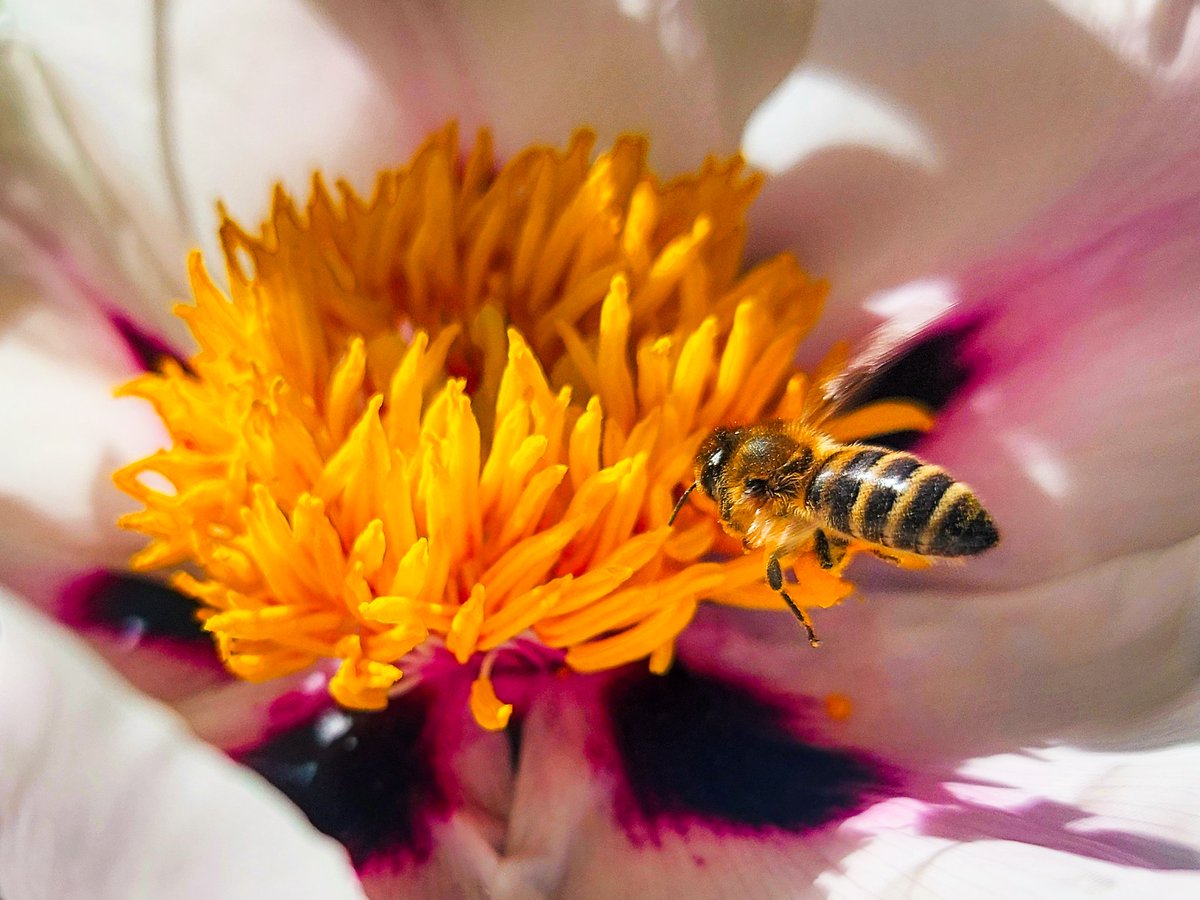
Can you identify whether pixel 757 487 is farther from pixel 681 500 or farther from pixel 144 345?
pixel 144 345

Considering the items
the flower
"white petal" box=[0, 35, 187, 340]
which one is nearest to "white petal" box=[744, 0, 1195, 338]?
the flower

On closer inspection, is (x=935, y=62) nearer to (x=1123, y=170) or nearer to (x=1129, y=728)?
(x=1123, y=170)

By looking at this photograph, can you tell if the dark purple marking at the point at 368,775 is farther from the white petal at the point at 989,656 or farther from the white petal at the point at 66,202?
the white petal at the point at 66,202

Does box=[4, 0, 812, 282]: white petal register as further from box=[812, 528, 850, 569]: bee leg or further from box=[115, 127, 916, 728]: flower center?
box=[812, 528, 850, 569]: bee leg

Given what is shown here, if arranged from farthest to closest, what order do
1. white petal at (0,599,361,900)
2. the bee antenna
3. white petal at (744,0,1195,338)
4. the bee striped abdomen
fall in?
white petal at (744,0,1195,338)
the bee antenna
the bee striped abdomen
white petal at (0,599,361,900)

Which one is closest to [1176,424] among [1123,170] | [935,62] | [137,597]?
[1123,170]

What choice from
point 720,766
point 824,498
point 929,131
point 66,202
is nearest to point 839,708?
point 720,766
